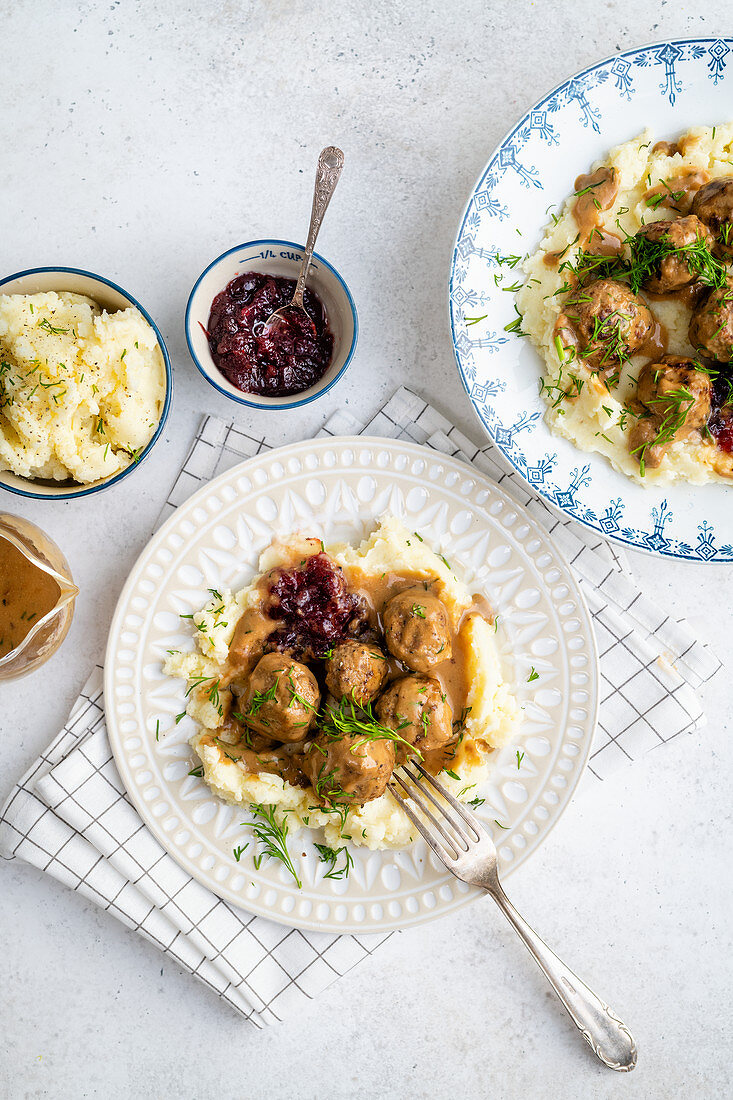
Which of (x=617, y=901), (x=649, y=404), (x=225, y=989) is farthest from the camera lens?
(x=617, y=901)

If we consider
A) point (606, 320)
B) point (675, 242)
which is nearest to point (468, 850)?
point (606, 320)

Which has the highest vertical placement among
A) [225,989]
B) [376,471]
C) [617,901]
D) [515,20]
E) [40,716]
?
[515,20]

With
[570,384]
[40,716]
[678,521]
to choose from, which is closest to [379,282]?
[570,384]

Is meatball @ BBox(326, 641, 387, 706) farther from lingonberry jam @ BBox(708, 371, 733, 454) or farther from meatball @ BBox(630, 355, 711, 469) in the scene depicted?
lingonberry jam @ BBox(708, 371, 733, 454)

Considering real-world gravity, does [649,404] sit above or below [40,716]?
above

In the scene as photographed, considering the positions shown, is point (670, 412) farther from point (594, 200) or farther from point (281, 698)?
point (281, 698)

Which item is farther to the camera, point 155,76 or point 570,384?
point 155,76

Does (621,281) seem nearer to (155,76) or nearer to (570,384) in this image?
(570,384)
